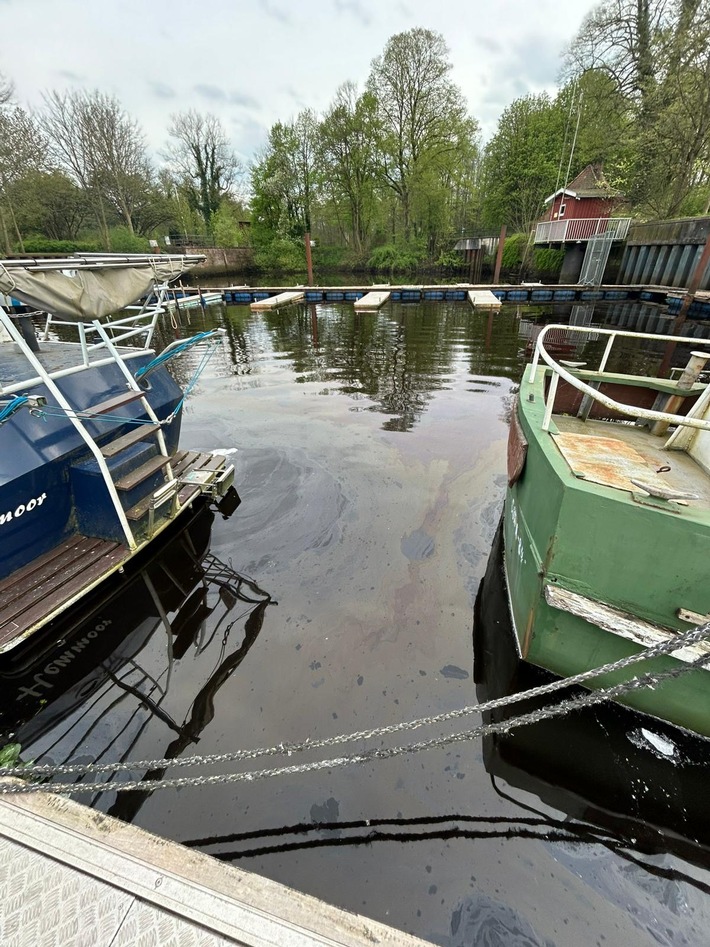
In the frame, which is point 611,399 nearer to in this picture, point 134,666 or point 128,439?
point 128,439

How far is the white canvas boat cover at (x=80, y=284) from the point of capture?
12.0ft

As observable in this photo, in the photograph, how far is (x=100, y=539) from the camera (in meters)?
4.54

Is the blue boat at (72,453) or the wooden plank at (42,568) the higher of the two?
the blue boat at (72,453)

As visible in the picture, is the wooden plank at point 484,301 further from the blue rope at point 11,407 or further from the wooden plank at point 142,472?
the blue rope at point 11,407

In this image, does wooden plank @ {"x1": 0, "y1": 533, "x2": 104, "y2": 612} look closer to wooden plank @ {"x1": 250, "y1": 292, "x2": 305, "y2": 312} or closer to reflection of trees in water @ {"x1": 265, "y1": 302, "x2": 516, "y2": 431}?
reflection of trees in water @ {"x1": 265, "y1": 302, "x2": 516, "y2": 431}

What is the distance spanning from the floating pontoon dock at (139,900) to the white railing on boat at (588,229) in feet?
109

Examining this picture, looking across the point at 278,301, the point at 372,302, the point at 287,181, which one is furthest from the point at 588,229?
the point at 287,181

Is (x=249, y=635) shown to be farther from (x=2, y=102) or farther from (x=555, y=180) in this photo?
(x=555, y=180)

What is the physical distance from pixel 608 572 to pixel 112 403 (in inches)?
194

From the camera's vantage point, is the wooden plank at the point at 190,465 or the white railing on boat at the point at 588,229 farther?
the white railing on boat at the point at 588,229

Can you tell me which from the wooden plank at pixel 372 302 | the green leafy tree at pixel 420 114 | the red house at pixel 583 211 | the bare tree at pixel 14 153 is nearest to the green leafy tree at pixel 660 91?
the red house at pixel 583 211

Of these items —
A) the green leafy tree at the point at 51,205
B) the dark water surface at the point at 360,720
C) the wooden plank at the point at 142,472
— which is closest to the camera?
the dark water surface at the point at 360,720

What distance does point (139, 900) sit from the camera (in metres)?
1.85

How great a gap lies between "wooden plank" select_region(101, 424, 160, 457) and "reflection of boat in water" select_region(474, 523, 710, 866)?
4.30 metres
